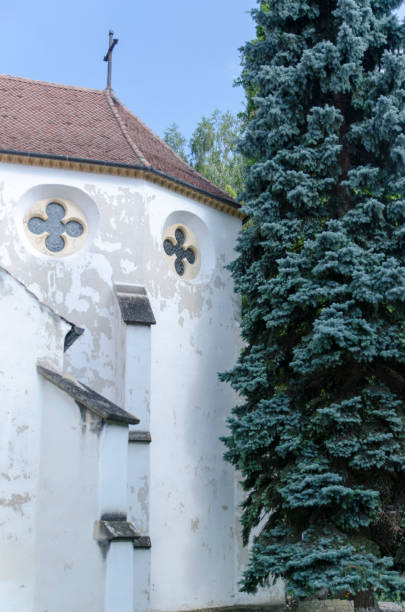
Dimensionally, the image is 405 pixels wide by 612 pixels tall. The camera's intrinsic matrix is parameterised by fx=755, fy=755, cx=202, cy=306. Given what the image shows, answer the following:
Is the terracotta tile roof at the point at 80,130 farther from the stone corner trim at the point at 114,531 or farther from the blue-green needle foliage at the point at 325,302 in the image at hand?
the stone corner trim at the point at 114,531

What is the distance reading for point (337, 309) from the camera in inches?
429

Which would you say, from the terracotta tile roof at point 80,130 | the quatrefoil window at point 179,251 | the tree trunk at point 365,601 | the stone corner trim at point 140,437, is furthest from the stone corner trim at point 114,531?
the terracotta tile roof at point 80,130

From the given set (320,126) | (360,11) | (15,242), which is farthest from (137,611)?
(360,11)

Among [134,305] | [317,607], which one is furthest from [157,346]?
[317,607]

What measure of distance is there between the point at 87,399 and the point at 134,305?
4.29m

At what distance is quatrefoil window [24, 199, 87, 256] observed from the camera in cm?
1344

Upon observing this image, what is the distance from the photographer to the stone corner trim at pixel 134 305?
1248 cm

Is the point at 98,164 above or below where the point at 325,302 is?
above

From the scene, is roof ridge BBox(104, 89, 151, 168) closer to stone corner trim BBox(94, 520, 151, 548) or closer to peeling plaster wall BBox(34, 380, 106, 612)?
peeling plaster wall BBox(34, 380, 106, 612)

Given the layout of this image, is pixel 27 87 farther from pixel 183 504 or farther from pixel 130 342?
pixel 183 504

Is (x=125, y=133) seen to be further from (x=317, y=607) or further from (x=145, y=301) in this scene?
(x=317, y=607)

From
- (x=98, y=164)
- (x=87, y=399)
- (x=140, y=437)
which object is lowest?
(x=140, y=437)

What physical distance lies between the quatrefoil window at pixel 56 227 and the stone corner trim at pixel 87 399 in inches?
186

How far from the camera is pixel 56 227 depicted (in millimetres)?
13648
